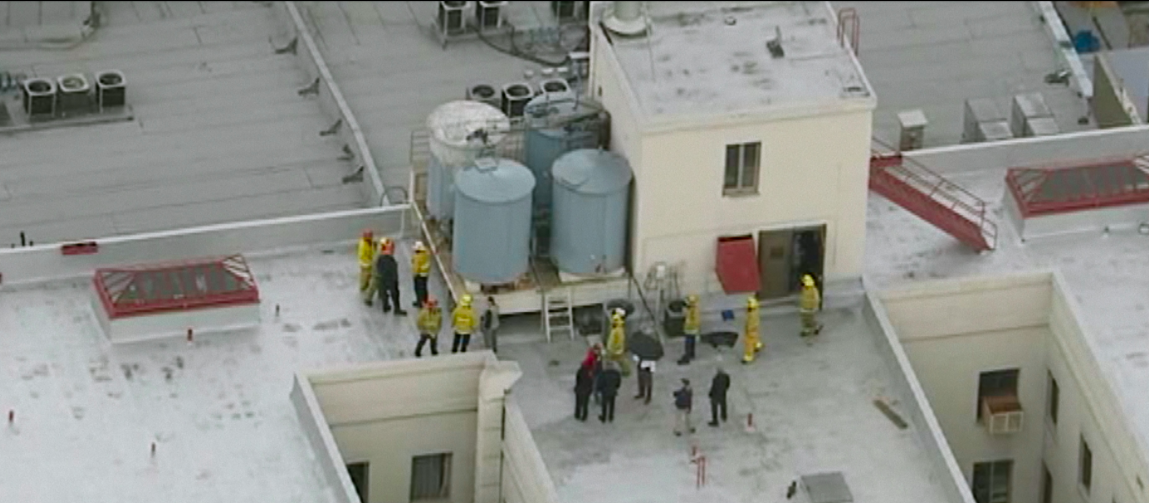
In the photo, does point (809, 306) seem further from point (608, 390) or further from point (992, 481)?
point (992, 481)

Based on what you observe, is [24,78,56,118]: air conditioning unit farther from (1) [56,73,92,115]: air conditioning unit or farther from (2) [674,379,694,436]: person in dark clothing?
(2) [674,379,694,436]: person in dark clothing

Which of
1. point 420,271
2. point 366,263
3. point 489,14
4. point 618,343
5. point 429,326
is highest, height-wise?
point 420,271

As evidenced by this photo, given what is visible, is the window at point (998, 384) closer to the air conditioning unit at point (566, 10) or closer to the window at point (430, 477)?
the window at point (430, 477)

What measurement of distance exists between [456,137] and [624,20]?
15.8 feet

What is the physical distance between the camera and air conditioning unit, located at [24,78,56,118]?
4712 inches

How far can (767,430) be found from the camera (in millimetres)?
103875

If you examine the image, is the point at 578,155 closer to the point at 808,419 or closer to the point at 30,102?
the point at 808,419

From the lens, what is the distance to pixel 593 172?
105 meters

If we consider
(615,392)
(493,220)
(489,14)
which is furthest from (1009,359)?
(489,14)

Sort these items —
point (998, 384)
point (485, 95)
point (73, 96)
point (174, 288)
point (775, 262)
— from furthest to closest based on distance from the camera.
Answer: point (73, 96), point (485, 95), point (998, 384), point (775, 262), point (174, 288)

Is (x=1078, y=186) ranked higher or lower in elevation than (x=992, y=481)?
higher

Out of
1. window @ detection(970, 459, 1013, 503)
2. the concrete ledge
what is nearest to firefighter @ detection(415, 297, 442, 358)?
the concrete ledge

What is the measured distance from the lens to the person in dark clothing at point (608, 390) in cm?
10350

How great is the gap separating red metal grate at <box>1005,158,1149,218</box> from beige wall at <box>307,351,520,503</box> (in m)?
14.8
